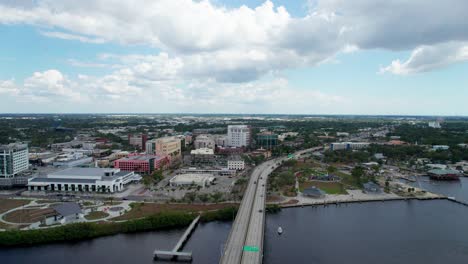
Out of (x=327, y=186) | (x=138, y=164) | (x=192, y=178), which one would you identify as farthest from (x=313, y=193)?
(x=138, y=164)

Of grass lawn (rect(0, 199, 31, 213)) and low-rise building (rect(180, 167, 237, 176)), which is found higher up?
low-rise building (rect(180, 167, 237, 176))

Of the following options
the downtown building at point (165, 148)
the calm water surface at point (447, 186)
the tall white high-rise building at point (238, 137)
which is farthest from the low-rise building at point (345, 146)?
the downtown building at point (165, 148)

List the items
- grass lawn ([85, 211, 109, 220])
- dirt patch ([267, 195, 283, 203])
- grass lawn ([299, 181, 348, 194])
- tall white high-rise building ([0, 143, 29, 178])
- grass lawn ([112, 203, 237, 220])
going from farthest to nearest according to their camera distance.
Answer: tall white high-rise building ([0, 143, 29, 178]) → grass lawn ([299, 181, 348, 194]) → dirt patch ([267, 195, 283, 203]) → grass lawn ([112, 203, 237, 220]) → grass lawn ([85, 211, 109, 220])

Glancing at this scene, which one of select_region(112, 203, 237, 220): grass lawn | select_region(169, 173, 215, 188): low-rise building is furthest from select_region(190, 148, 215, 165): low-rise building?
select_region(112, 203, 237, 220): grass lawn

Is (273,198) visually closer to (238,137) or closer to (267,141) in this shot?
(267,141)

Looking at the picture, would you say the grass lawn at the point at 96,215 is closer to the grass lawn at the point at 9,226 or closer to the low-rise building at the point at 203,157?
the grass lawn at the point at 9,226

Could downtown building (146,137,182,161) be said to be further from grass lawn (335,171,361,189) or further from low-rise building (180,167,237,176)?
grass lawn (335,171,361,189)
